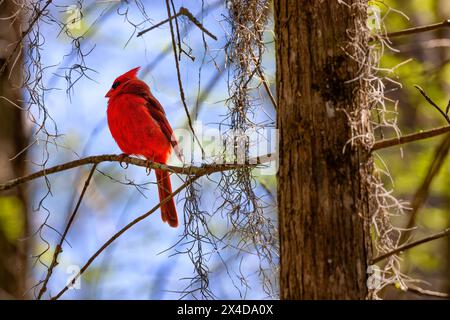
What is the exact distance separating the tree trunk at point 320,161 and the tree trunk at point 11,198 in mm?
3422

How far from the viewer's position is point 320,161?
2.13 meters

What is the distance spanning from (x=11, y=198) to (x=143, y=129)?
177 centimetres

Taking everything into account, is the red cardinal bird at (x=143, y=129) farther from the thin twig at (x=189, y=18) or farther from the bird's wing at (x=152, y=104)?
the thin twig at (x=189, y=18)

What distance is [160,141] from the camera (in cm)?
441

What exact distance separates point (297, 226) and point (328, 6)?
70 centimetres

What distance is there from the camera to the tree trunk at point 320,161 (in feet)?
6.80

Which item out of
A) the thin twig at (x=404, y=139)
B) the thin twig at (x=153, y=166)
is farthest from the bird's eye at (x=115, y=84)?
the thin twig at (x=404, y=139)

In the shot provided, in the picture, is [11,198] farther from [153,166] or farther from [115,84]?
[153,166]

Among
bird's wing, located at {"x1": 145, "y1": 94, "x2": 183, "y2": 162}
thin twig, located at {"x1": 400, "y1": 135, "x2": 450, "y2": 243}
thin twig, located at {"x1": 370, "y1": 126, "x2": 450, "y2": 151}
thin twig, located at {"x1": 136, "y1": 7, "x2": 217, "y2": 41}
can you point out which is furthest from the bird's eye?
thin twig, located at {"x1": 370, "y1": 126, "x2": 450, "y2": 151}

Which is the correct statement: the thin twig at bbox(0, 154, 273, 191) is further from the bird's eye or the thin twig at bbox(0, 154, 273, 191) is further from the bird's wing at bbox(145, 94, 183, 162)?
the bird's eye

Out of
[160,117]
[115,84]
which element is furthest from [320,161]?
[115,84]
